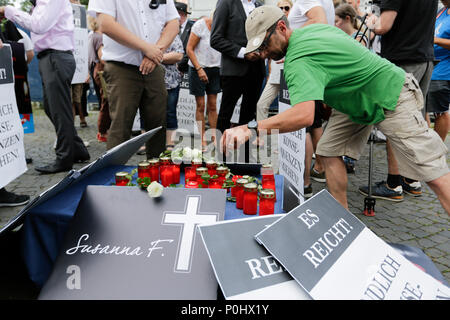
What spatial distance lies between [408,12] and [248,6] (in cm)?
149

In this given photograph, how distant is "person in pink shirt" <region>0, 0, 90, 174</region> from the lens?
134 inches

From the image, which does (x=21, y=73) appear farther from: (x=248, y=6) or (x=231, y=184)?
(x=231, y=184)

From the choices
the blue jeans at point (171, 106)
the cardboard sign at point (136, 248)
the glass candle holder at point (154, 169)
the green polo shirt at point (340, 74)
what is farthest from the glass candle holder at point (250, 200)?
the blue jeans at point (171, 106)

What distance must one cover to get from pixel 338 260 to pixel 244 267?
13.1 inches

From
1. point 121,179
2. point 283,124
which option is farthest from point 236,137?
point 121,179

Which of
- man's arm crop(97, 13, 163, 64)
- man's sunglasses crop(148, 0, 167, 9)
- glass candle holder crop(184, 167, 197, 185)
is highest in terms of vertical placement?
man's sunglasses crop(148, 0, 167, 9)

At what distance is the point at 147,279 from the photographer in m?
1.03

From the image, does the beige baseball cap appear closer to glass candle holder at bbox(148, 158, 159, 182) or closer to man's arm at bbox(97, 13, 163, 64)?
glass candle holder at bbox(148, 158, 159, 182)

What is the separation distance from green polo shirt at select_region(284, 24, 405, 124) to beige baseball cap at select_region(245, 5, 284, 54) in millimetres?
149

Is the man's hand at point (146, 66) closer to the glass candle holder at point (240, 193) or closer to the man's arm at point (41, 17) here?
the glass candle holder at point (240, 193)

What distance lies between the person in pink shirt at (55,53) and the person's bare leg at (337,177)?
284 centimetres

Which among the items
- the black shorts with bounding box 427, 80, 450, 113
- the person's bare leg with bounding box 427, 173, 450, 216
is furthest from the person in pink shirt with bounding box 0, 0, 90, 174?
the black shorts with bounding box 427, 80, 450, 113

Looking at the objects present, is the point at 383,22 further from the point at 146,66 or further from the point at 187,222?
the point at 187,222

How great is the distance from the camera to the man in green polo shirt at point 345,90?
1645mm
